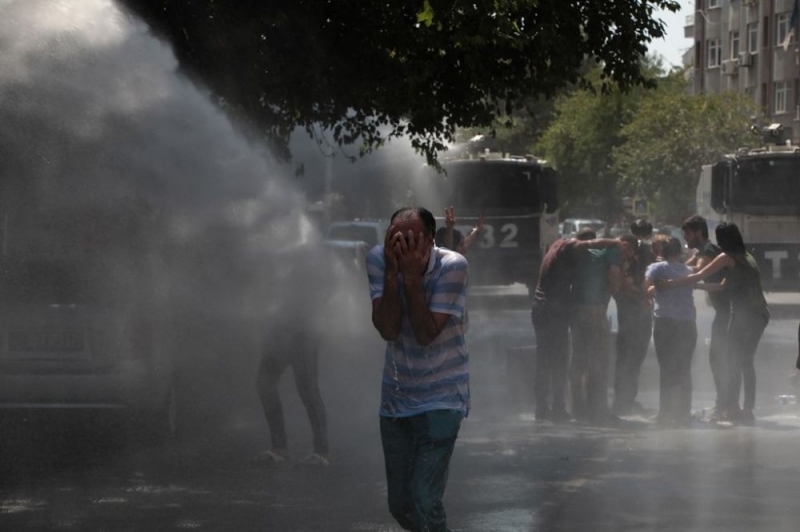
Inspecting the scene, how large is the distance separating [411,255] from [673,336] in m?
6.75

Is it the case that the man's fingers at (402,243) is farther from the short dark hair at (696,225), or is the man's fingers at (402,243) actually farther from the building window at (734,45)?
the building window at (734,45)

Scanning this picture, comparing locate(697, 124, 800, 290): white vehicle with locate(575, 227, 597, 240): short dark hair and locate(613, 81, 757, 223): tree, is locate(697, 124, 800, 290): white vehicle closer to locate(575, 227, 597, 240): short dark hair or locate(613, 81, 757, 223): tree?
locate(575, 227, 597, 240): short dark hair

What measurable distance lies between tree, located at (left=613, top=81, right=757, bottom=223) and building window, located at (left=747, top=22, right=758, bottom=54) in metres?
14.9

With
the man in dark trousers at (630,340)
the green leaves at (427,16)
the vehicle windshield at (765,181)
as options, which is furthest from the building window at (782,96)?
the green leaves at (427,16)

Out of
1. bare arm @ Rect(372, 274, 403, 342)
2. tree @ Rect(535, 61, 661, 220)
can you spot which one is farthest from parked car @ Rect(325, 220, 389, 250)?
tree @ Rect(535, 61, 661, 220)

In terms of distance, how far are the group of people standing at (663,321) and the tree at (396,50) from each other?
172 centimetres

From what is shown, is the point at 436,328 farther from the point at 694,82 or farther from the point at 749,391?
the point at 694,82

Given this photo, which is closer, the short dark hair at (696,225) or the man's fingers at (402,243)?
the man's fingers at (402,243)

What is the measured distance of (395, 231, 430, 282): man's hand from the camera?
238 inches

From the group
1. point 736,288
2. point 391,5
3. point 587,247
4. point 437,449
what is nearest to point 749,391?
point 736,288

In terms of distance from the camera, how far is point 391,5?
12242 mm

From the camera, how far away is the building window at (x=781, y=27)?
6562 centimetres

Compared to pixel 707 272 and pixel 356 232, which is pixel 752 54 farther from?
pixel 707 272

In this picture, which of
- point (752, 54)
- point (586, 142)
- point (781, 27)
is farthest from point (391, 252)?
point (752, 54)
